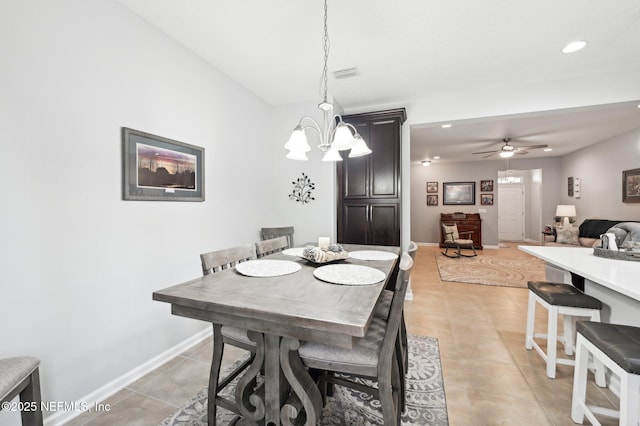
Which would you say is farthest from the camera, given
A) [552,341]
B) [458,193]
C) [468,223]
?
[458,193]

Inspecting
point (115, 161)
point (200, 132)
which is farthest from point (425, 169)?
point (115, 161)

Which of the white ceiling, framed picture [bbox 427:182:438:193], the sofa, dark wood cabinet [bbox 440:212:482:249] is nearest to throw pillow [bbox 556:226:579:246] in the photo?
the sofa

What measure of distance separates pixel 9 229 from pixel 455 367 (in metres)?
2.94

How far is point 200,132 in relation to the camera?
2.55 m

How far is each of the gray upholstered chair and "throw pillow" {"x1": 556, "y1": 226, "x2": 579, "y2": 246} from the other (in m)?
7.73

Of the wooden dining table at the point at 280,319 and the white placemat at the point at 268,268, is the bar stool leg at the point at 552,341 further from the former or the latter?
the white placemat at the point at 268,268

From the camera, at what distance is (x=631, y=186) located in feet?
15.8

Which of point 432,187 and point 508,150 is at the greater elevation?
point 508,150

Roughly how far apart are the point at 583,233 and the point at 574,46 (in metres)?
4.62

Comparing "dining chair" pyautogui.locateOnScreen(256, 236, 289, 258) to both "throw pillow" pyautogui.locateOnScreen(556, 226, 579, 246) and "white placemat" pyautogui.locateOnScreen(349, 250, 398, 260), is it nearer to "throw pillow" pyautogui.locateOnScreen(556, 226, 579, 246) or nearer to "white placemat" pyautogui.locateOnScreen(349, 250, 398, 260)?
"white placemat" pyautogui.locateOnScreen(349, 250, 398, 260)

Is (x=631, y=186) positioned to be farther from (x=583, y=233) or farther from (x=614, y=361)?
(x=614, y=361)

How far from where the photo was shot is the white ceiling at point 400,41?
6.29ft

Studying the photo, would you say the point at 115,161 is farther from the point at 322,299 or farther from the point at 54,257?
the point at 322,299

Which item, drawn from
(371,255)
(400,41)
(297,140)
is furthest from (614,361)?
(400,41)
